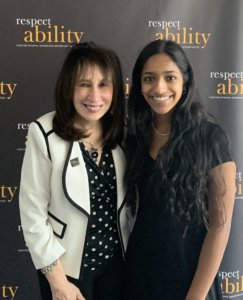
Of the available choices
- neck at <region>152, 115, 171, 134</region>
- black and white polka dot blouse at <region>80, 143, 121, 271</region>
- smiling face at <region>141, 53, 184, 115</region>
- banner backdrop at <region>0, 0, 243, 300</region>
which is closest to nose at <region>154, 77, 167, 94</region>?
smiling face at <region>141, 53, 184, 115</region>

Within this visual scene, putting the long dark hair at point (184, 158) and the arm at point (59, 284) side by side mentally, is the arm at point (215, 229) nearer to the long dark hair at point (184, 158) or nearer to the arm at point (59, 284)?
the long dark hair at point (184, 158)

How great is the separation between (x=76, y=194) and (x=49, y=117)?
0.29 metres

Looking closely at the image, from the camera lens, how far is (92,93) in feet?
4.36

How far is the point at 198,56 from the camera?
198 cm

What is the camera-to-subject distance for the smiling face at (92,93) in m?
1.33

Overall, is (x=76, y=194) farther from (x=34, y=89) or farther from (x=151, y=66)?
(x=34, y=89)

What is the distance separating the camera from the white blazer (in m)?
1.27

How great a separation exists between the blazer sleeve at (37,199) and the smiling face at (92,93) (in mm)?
180

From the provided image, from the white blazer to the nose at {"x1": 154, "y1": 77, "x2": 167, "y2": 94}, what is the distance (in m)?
0.34

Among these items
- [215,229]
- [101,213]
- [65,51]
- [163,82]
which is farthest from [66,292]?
[65,51]

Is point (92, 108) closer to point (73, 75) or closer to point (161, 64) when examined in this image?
point (73, 75)

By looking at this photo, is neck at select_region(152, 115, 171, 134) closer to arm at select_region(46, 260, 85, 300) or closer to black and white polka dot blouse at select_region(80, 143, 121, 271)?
black and white polka dot blouse at select_region(80, 143, 121, 271)

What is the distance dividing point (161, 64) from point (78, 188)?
516mm

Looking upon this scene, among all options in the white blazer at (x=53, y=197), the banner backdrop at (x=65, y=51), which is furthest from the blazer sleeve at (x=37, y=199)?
the banner backdrop at (x=65, y=51)
